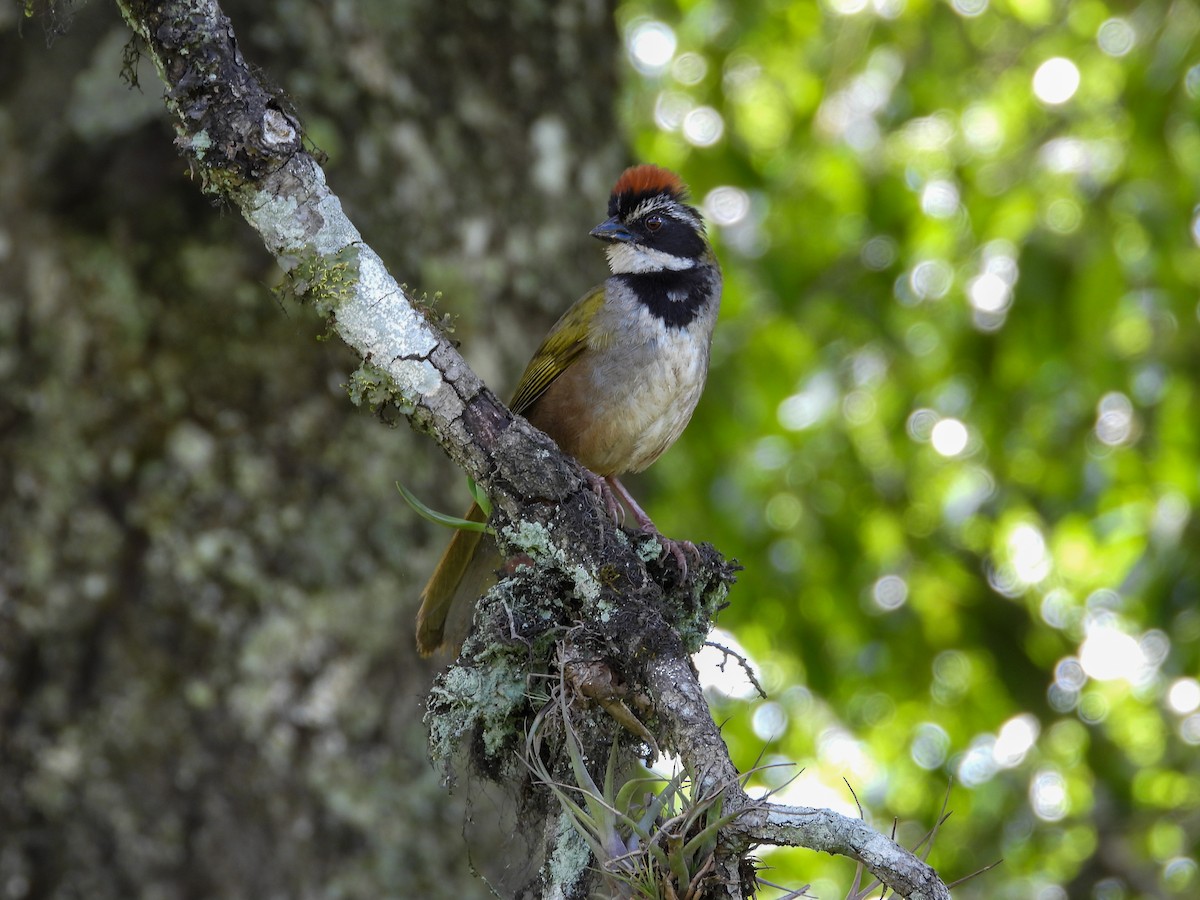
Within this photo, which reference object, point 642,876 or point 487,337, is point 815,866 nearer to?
point 487,337

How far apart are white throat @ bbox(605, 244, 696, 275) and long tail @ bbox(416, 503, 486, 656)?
4.16ft

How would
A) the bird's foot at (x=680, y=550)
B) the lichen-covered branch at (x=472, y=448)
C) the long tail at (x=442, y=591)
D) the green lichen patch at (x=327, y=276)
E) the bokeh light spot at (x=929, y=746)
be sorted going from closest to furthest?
the lichen-covered branch at (x=472, y=448) → the green lichen patch at (x=327, y=276) → the bird's foot at (x=680, y=550) → the long tail at (x=442, y=591) → the bokeh light spot at (x=929, y=746)

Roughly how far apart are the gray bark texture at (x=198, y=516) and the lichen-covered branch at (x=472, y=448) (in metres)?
1.82

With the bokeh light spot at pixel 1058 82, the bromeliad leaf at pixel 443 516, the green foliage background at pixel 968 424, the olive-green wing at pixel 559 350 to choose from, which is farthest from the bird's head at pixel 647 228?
the bokeh light spot at pixel 1058 82

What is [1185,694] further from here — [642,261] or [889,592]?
[642,261]

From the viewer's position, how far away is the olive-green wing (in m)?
3.84

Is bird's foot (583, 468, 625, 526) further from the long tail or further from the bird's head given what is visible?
the bird's head

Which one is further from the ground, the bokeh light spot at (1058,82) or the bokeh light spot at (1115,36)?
the bokeh light spot at (1058,82)

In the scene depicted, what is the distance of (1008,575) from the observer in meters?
6.39

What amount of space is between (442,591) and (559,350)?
0.96 meters

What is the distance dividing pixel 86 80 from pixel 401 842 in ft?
8.84

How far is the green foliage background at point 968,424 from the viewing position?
17.2ft

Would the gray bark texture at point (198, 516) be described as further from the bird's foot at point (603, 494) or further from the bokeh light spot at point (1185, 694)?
the bokeh light spot at point (1185, 694)

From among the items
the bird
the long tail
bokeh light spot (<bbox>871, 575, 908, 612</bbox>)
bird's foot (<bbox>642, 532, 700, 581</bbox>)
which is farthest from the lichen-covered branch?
bokeh light spot (<bbox>871, 575, 908, 612</bbox>)
